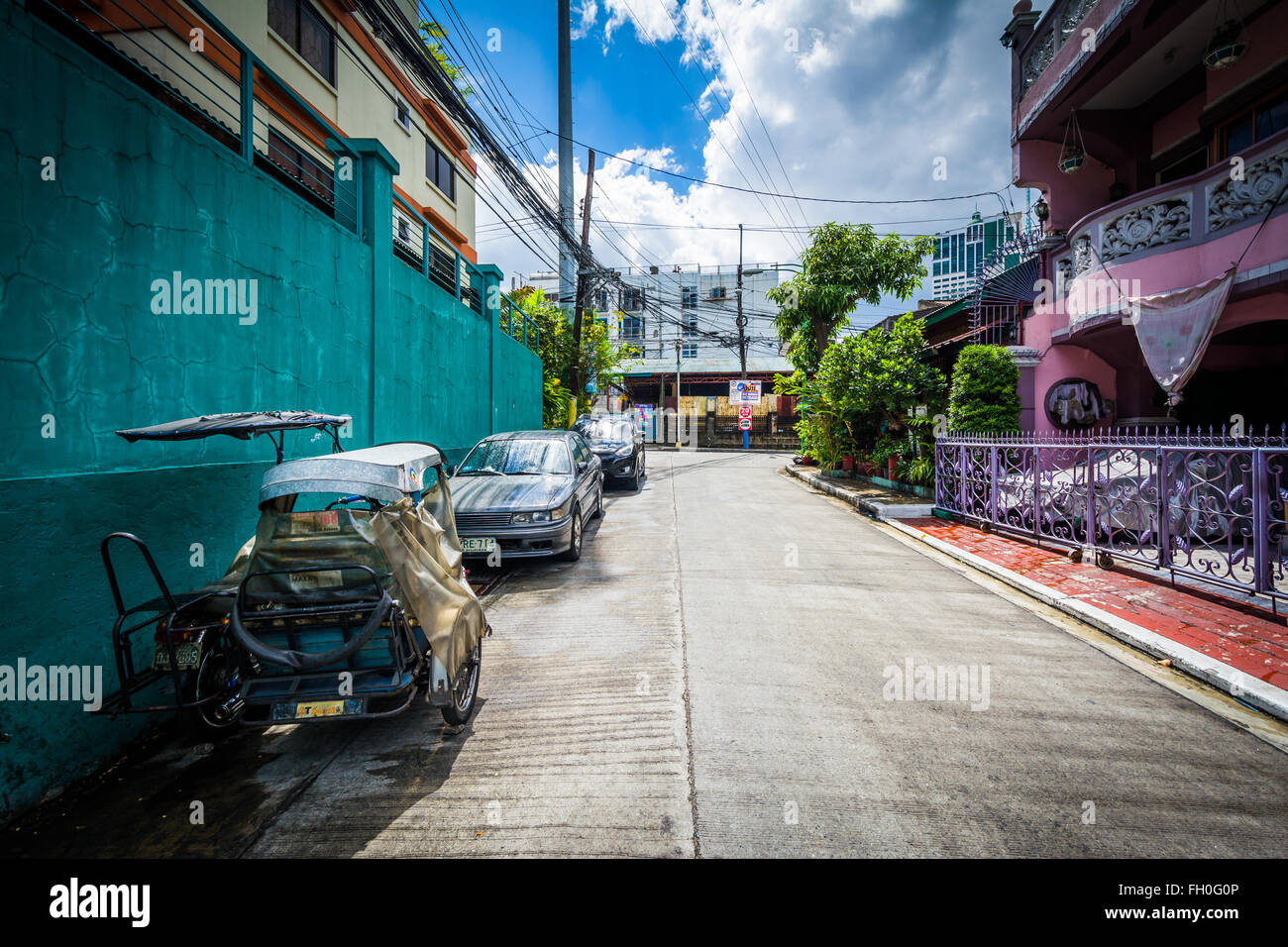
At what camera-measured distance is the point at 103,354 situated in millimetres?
3697

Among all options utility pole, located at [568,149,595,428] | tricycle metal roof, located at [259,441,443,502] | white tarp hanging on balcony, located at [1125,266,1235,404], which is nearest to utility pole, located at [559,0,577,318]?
utility pole, located at [568,149,595,428]

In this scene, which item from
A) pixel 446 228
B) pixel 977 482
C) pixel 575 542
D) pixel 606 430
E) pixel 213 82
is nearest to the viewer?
pixel 213 82

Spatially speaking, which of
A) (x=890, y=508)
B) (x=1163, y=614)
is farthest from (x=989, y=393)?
(x=1163, y=614)

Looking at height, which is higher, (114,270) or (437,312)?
(437,312)

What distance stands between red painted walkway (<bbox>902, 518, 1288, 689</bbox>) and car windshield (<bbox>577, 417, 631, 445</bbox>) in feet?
32.5

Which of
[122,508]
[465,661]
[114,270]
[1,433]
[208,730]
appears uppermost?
[114,270]

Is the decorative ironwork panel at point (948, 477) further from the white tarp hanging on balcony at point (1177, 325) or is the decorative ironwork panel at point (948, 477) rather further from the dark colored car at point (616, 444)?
the dark colored car at point (616, 444)

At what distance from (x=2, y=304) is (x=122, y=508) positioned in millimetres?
1226

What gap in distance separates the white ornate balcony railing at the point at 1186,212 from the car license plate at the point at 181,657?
11.8m

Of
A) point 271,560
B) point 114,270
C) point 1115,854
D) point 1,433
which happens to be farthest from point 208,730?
Answer: point 1115,854

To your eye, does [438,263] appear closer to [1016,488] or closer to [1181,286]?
[1016,488]

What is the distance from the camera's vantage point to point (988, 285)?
44.2 ft

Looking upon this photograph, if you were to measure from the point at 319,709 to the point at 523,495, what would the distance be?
4619mm
